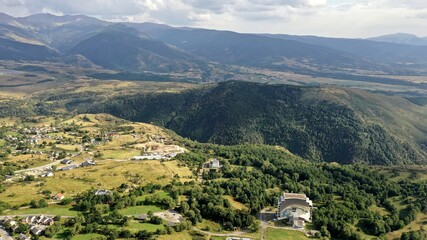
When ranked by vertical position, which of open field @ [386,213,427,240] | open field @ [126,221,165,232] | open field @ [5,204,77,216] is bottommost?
open field @ [386,213,427,240]

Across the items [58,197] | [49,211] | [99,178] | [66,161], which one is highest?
[49,211]

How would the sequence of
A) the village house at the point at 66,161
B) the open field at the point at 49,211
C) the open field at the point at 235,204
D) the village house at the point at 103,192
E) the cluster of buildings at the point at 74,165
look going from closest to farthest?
the open field at the point at 49,211 → the village house at the point at 103,192 → the open field at the point at 235,204 → the cluster of buildings at the point at 74,165 → the village house at the point at 66,161

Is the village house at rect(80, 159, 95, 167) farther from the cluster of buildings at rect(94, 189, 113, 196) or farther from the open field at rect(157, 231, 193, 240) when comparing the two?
the open field at rect(157, 231, 193, 240)

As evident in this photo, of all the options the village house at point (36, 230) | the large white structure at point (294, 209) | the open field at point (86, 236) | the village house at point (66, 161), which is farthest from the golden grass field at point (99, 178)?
the large white structure at point (294, 209)

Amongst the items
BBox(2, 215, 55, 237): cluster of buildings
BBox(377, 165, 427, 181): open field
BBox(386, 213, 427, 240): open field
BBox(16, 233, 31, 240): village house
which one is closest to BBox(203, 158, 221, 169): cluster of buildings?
BBox(386, 213, 427, 240): open field

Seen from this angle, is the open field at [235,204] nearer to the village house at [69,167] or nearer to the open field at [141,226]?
the open field at [141,226]

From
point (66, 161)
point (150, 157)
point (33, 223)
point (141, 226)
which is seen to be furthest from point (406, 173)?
point (33, 223)

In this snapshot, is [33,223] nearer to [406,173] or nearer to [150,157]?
[150,157]

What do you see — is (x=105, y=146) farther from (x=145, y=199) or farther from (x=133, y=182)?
(x=145, y=199)

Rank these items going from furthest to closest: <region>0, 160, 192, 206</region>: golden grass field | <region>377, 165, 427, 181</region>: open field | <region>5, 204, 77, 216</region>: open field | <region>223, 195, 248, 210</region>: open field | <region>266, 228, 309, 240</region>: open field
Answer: <region>377, 165, 427, 181</region>: open field
<region>0, 160, 192, 206</region>: golden grass field
<region>223, 195, 248, 210</region>: open field
<region>266, 228, 309, 240</region>: open field
<region>5, 204, 77, 216</region>: open field

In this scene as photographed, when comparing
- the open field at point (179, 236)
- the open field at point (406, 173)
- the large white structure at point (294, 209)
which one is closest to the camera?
the open field at point (179, 236)

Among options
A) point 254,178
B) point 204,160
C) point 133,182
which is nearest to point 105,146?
point 204,160
